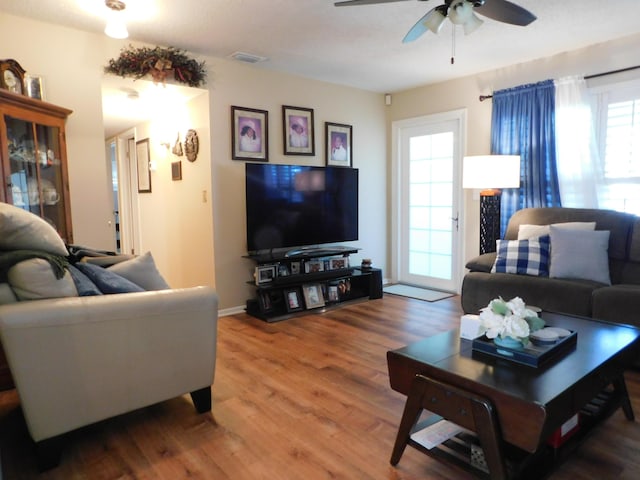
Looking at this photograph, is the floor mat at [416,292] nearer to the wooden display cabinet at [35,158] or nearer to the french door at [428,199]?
the french door at [428,199]

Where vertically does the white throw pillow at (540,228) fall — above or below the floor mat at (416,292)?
above

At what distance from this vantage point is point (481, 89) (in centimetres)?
462

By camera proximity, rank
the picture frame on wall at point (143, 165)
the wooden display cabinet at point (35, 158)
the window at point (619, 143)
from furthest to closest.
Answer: the picture frame on wall at point (143, 165) < the window at point (619, 143) < the wooden display cabinet at point (35, 158)

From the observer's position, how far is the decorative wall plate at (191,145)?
4.28m

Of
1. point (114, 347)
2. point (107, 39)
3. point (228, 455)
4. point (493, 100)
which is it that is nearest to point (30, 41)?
point (107, 39)

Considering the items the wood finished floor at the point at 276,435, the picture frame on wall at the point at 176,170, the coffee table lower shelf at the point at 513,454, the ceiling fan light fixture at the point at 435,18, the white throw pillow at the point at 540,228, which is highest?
the ceiling fan light fixture at the point at 435,18

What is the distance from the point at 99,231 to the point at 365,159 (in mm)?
3183

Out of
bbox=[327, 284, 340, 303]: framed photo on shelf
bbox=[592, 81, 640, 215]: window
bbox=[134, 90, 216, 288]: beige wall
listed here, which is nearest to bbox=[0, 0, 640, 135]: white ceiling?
bbox=[592, 81, 640, 215]: window

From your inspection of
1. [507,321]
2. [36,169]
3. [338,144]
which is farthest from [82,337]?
[338,144]

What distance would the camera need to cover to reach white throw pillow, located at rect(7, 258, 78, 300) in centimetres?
183

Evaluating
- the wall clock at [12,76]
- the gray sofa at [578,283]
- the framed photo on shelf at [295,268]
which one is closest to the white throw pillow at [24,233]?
the wall clock at [12,76]

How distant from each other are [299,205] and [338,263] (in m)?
0.80

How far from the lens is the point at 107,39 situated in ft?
11.2

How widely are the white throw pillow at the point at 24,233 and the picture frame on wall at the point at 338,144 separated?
332 centimetres
